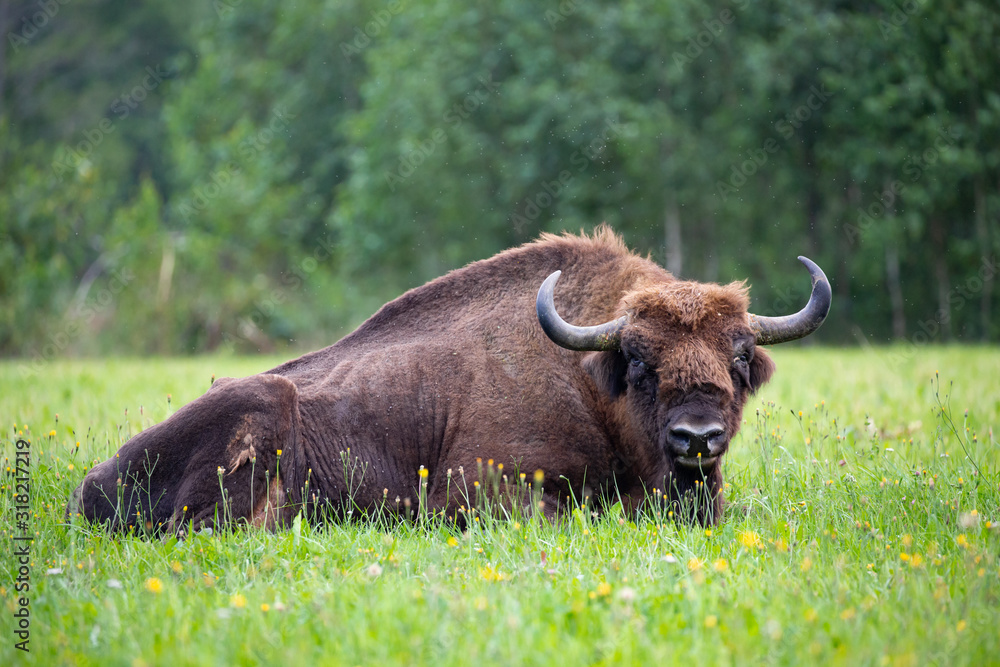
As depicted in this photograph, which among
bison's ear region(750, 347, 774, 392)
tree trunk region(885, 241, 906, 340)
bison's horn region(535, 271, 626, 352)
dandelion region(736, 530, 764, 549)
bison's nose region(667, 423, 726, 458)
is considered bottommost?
tree trunk region(885, 241, 906, 340)

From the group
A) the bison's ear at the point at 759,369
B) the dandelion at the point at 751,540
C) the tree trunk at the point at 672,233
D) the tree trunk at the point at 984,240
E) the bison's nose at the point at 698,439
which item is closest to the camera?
the dandelion at the point at 751,540

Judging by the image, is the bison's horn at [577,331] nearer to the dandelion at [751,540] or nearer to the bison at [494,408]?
the bison at [494,408]

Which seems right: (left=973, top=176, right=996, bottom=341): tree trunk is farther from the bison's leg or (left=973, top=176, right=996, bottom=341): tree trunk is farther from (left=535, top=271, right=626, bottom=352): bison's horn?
the bison's leg

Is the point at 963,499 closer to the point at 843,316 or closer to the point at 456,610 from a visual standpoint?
the point at 456,610

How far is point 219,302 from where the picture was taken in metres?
20.0

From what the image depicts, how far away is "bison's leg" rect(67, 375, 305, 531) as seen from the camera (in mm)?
4910

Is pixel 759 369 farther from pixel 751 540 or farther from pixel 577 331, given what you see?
pixel 751 540

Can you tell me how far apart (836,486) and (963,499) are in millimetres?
722

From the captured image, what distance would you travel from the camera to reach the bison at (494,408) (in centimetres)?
492

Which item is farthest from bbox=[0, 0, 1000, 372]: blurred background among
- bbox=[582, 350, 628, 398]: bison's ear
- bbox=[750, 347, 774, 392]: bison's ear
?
bbox=[582, 350, 628, 398]: bison's ear

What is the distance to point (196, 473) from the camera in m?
4.96

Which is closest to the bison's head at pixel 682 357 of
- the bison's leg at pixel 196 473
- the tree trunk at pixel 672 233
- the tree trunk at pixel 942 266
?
the bison's leg at pixel 196 473

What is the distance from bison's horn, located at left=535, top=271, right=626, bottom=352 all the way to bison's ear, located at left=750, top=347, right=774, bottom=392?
94 centimetres

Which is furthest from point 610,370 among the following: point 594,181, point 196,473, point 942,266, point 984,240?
point 942,266
